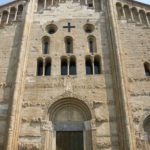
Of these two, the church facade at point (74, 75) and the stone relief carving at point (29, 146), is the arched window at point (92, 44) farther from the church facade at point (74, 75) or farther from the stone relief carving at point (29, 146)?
the stone relief carving at point (29, 146)

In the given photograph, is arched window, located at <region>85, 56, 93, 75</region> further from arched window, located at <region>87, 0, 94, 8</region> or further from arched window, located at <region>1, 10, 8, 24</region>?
arched window, located at <region>1, 10, 8, 24</region>

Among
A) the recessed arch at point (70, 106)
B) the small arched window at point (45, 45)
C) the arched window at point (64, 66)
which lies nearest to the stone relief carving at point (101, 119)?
the recessed arch at point (70, 106)

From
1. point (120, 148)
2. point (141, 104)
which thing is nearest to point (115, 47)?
point (141, 104)

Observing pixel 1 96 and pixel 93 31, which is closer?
pixel 1 96

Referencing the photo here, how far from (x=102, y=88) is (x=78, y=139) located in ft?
9.52

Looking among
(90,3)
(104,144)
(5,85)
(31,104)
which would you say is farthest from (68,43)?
(104,144)

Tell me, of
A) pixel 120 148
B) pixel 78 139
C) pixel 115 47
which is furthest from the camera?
pixel 115 47

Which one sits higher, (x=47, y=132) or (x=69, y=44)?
(x=69, y=44)

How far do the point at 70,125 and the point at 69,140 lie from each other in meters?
0.74

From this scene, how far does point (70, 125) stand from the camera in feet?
43.0

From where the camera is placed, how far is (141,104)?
13227 mm

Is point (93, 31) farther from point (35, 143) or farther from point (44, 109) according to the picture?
point (35, 143)

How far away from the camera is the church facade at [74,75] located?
1247cm

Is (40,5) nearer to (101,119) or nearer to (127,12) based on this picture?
(127,12)
